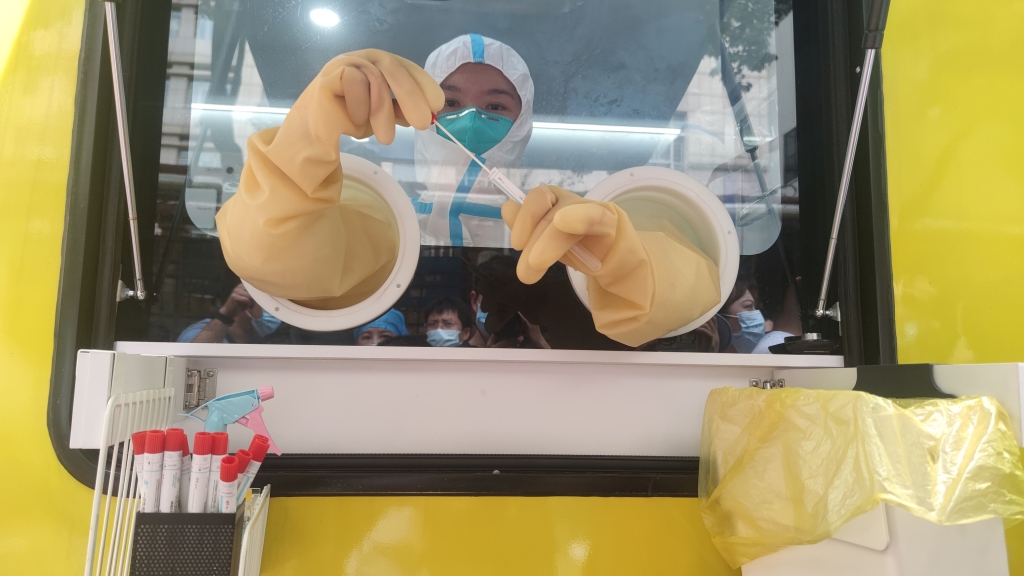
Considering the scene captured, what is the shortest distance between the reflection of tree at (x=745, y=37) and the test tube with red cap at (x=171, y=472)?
1.33m

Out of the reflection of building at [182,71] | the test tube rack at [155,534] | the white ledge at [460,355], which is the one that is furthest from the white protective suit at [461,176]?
the test tube rack at [155,534]

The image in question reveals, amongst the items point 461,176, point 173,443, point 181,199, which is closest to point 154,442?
point 173,443

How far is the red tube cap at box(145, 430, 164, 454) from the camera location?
883mm

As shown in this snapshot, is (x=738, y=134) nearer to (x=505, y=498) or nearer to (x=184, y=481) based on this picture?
(x=505, y=498)

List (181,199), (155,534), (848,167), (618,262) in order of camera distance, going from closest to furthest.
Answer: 1. (155,534)
2. (618,262)
3. (848,167)
4. (181,199)

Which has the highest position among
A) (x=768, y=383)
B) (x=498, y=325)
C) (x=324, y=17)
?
(x=324, y=17)

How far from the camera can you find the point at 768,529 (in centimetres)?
104

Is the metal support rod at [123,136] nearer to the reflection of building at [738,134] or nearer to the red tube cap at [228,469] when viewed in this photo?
the red tube cap at [228,469]

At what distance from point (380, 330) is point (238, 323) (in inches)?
11.0

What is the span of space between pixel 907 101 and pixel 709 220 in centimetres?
47

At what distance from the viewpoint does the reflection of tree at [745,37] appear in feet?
5.04

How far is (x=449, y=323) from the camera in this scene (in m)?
1.39

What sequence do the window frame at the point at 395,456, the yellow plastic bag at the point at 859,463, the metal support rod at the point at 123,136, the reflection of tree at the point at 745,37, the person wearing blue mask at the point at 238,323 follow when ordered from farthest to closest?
the reflection of tree at the point at 745,37 → the person wearing blue mask at the point at 238,323 → the window frame at the point at 395,456 → the metal support rod at the point at 123,136 → the yellow plastic bag at the point at 859,463

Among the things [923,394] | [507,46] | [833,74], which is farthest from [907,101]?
[507,46]
